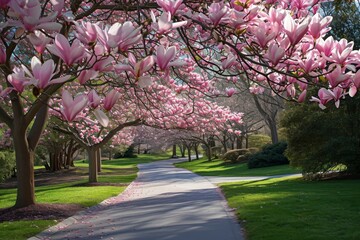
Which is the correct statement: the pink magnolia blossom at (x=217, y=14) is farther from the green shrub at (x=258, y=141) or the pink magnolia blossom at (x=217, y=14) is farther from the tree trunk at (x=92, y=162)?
the green shrub at (x=258, y=141)

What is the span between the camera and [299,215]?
10086mm

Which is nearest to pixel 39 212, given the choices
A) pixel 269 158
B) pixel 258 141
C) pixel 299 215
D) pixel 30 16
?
pixel 299 215

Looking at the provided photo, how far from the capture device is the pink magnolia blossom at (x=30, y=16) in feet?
7.58

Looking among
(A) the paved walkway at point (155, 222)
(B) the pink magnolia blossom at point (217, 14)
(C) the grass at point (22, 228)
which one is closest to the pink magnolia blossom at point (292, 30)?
(B) the pink magnolia blossom at point (217, 14)

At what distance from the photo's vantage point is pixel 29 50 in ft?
43.4

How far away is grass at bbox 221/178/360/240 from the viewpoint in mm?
7992

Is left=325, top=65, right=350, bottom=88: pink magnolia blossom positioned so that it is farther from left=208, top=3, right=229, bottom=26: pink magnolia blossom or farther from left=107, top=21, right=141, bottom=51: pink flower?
left=107, top=21, right=141, bottom=51: pink flower

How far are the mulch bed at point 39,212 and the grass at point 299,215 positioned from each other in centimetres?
475

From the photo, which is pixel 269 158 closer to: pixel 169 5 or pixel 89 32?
pixel 169 5

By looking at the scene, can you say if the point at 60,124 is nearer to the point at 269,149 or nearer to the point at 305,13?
the point at 269,149

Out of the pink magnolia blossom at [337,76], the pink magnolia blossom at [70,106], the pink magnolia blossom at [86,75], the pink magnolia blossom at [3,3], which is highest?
the pink magnolia blossom at [3,3]

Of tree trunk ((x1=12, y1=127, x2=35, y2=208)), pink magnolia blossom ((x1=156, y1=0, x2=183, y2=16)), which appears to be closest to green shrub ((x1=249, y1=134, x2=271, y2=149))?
tree trunk ((x1=12, y1=127, x2=35, y2=208))

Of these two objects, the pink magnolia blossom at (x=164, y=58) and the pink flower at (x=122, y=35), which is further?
the pink magnolia blossom at (x=164, y=58)

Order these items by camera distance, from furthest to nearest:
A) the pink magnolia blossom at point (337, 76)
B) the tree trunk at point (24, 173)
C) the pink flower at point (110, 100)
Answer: the tree trunk at point (24, 173), the pink magnolia blossom at point (337, 76), the pink flower at point (110, 100)
